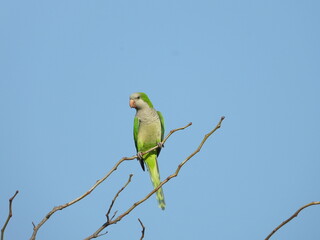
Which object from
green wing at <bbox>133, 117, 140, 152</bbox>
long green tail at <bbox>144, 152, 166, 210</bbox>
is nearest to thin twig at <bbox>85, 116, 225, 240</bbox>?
long green tail at <bbox>144, 152, 166, 210</bbox>

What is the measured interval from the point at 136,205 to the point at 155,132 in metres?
4.76

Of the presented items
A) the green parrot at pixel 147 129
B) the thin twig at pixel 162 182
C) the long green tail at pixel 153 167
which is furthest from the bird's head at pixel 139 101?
the thin twig at pixel 162 182

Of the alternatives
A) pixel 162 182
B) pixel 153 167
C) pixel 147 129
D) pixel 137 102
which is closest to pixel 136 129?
pixel 147 129

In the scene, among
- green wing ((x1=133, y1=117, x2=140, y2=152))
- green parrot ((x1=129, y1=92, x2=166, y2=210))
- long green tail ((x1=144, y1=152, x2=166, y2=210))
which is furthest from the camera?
green wing ((x1=133, y1=117, x2=140, y2=152))

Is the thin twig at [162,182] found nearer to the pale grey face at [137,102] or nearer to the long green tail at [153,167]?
the long green tail at [153,167]

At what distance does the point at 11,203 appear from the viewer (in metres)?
2.84

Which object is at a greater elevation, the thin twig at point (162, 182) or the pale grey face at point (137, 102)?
the pale grey face at point (137, 102)

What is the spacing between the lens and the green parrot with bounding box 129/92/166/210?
7481mm

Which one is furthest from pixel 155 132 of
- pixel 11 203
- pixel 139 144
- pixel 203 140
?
pixel 11 203

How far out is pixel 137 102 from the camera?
802 centimetres

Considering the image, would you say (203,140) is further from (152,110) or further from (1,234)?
(152,110)

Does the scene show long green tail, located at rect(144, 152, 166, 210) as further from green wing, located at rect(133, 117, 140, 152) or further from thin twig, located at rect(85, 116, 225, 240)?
thin twig, located at rect(85, 116, 225, 240)

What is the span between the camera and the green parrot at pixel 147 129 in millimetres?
7481

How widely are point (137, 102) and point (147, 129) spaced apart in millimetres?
583
